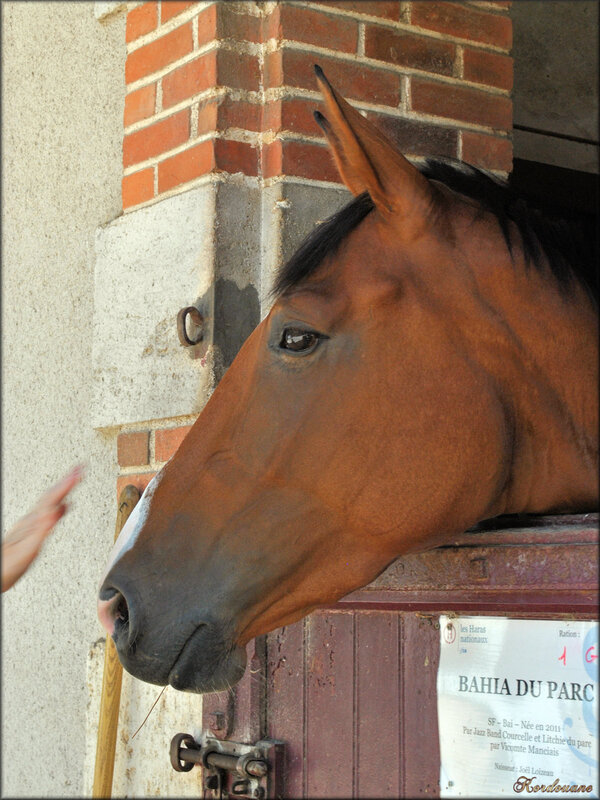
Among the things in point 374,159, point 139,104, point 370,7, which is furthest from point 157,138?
point 374,159

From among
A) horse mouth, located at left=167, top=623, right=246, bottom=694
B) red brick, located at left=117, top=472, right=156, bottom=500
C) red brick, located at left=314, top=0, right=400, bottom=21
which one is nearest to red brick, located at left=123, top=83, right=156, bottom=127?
red brick, located at left=314, top=0, right=400, bottom=21

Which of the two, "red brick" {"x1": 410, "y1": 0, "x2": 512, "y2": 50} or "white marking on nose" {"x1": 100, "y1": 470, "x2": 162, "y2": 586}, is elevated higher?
"red brick" {"x1": 410, "y1": 0, "x2": 512, "y2": 50}

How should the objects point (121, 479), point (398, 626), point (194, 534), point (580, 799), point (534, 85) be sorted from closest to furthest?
1. point (580, 799)
2. point (194, 534)
3. point (398, 626)
4. point (121, 479)
5. point (534, 85)

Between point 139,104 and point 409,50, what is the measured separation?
79 centimetres

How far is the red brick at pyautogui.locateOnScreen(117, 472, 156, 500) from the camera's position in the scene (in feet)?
8.71

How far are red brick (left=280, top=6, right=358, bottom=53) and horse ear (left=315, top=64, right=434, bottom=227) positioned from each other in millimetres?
898

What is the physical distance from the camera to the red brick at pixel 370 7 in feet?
8.45

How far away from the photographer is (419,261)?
1.73 m

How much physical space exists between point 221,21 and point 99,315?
90 centimetres

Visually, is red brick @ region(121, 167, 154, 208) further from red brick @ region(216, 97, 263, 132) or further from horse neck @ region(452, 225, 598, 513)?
horse neck @ region(452, 225, 598, 513)

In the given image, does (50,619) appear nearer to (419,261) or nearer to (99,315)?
(99,315)

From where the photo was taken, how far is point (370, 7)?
2645mm

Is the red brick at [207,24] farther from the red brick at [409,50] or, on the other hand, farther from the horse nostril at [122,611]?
the horse nostril at [122,611]

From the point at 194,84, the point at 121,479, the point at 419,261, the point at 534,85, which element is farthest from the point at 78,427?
the point at 534,85
